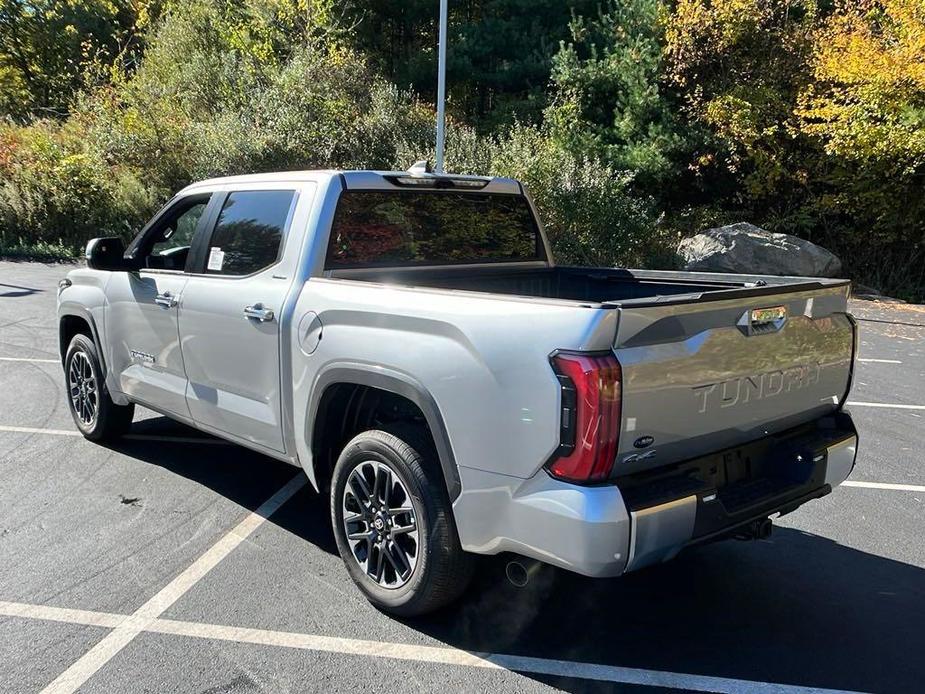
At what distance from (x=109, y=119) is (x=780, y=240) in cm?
1705

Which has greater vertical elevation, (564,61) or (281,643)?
(564,61)

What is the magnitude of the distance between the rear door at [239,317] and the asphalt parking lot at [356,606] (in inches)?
26.8

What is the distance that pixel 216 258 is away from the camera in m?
4.26

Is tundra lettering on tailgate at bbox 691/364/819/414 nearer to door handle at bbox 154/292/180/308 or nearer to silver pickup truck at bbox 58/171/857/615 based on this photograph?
silver pickup truck at bbox 58/171/857/615

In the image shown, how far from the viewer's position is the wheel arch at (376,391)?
113 inches

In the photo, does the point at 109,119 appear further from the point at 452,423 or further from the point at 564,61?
the point at 452,423

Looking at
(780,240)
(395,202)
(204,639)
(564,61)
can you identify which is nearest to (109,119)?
(564,61)

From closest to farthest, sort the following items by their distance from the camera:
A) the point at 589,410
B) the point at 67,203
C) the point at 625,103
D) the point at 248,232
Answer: the point at 589,410
the point at 248,232
the point at 625,103
the point at 67,203

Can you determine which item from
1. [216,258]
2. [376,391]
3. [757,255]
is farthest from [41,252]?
[376,391]

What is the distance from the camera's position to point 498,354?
8.78 ft

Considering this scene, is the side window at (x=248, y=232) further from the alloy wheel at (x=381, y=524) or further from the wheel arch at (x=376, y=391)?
the alloy wheel at (x=381, y=524)

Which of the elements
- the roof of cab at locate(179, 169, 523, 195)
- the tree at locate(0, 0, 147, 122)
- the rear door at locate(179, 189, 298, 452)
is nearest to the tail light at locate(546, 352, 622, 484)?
the rear door at locate(179, 189, 298, 452)

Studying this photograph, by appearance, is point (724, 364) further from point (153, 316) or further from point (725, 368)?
point (153, 316)

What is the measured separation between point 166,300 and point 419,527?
2.36 meters
